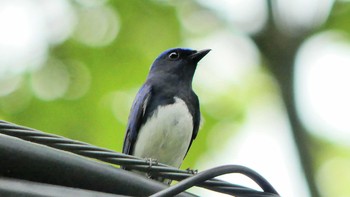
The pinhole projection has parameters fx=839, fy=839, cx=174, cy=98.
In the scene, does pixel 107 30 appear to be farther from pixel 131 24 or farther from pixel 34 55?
pixel 34 55

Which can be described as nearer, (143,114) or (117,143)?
(143,114)

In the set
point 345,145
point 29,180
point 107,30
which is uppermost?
point 107,30

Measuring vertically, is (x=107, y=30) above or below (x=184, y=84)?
above

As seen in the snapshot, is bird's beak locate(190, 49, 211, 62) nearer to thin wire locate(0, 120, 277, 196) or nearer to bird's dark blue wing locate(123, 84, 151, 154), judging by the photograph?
bird's dark blue wing locate(123, 84, 151, 154)

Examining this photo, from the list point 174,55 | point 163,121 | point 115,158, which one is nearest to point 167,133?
point 163,121

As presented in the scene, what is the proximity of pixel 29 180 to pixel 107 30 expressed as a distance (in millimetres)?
6120

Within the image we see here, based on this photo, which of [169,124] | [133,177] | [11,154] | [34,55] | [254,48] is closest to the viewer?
[11,154]

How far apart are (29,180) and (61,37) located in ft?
20.1

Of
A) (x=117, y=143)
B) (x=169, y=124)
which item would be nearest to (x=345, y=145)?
(x=117, y=143)

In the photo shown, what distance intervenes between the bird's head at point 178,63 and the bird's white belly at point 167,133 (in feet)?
1.72

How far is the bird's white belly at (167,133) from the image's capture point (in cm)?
627

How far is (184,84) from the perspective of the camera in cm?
671

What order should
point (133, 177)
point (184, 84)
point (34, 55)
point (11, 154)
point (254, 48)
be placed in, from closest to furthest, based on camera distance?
point (11, 154) → point (133, 177) → point (184, 84) → point (254, 48) → point (34, 55)

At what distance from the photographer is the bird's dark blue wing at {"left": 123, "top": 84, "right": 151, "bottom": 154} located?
6383 millimetres
